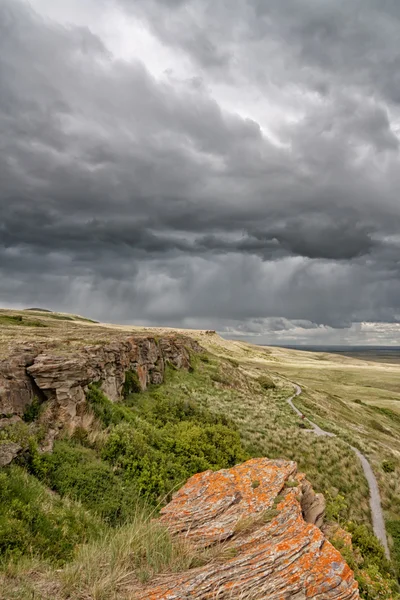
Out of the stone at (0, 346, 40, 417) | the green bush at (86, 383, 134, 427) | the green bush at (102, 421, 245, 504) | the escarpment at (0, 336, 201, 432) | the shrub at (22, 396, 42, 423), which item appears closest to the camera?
the green bush at (102, 421, 245, 504)

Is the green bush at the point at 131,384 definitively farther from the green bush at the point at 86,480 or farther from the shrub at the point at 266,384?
the shrub at the point at 266,384

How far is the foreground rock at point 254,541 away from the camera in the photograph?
6.57m

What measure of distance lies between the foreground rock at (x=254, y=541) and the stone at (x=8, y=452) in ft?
17.6

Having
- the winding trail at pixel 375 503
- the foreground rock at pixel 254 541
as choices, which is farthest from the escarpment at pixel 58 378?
the winding trail at pixel 375 503

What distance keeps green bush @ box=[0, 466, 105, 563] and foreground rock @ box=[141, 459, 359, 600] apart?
2458 mm

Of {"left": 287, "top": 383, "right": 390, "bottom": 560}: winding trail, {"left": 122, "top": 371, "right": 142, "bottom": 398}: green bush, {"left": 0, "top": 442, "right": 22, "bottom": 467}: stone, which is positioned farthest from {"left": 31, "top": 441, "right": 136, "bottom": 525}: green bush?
{"left": 287, "top": 383, "right": 390, "bottom": 560}: winding trail

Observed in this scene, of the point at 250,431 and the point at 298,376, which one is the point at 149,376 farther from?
the point at 298,376

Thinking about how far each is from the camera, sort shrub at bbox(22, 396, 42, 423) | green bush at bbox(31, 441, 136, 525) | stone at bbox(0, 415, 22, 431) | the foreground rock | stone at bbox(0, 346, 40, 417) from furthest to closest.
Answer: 1. shrub at bbox(22, 396, 42, 423)
2. stone at bbox(0, 346, 40, 417)
3. stone at bbox(0, 415, 22, 431)
4. green bush at bbox(31, 441, 136, 525)
5. the foreground rock

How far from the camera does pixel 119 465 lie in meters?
14.5

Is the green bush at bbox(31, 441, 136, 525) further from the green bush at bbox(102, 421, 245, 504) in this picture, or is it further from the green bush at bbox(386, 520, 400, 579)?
the green bush at bbox(386, 520, 400, 579)

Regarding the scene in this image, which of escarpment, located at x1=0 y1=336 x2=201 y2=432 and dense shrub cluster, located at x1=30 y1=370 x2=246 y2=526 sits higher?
escarpment, located at x1=0 y1=336 x2=201 y2=432

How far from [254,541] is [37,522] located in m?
5.78

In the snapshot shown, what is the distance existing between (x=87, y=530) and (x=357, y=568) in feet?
26.2

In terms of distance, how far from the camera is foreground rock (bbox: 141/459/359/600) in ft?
21.6
